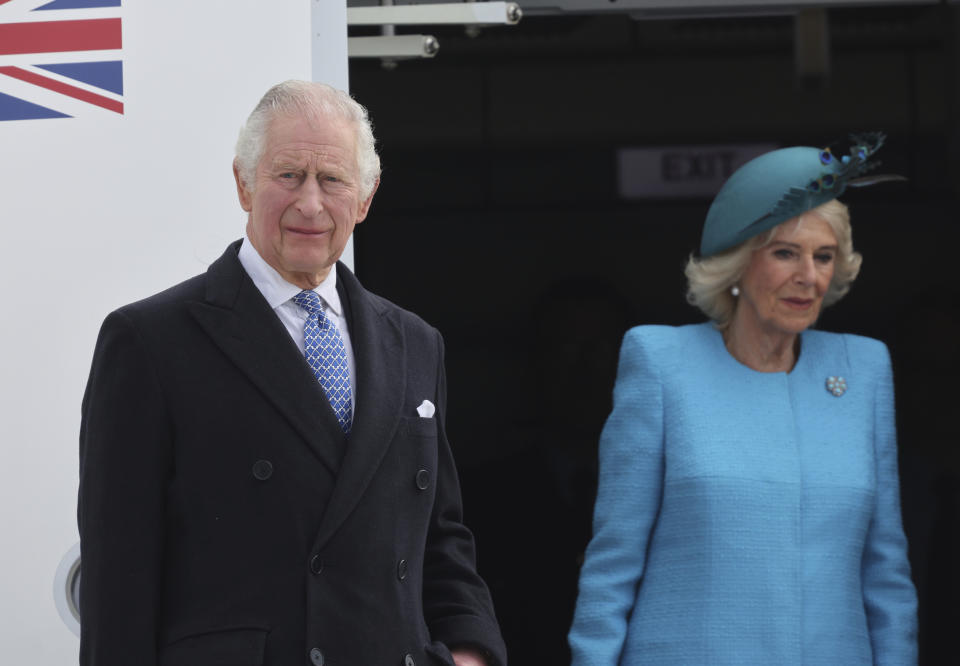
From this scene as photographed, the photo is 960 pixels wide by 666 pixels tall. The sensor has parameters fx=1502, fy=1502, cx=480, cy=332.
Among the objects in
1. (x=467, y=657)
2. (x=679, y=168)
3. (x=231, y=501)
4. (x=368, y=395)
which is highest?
(x=679, y=168)

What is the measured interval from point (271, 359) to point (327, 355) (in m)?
0.10

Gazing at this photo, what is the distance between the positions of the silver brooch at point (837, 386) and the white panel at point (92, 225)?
47.2 inches

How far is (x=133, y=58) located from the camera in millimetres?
2766

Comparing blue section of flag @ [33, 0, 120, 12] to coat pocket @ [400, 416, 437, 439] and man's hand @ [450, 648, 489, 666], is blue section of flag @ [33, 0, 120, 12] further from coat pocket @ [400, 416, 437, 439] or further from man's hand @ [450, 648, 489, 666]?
man's hand @ [450, 648, 489, 666]

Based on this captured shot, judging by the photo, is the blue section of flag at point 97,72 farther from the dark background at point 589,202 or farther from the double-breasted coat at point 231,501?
the dark background at point 589,202

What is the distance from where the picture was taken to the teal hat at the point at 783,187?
2.94 m

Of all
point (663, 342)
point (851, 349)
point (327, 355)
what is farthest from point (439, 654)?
point (851, 349)

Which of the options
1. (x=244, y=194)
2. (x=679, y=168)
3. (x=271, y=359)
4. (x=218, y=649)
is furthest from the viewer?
(x=679, y=168)

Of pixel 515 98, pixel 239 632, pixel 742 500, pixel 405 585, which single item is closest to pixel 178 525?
pixel 239 632

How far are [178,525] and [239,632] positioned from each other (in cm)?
17

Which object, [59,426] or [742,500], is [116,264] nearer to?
[59,426]

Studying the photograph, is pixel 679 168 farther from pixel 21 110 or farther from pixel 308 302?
pixel 308 302

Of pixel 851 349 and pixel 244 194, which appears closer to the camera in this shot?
pixel 244 194

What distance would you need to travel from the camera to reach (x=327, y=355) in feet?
7.35
